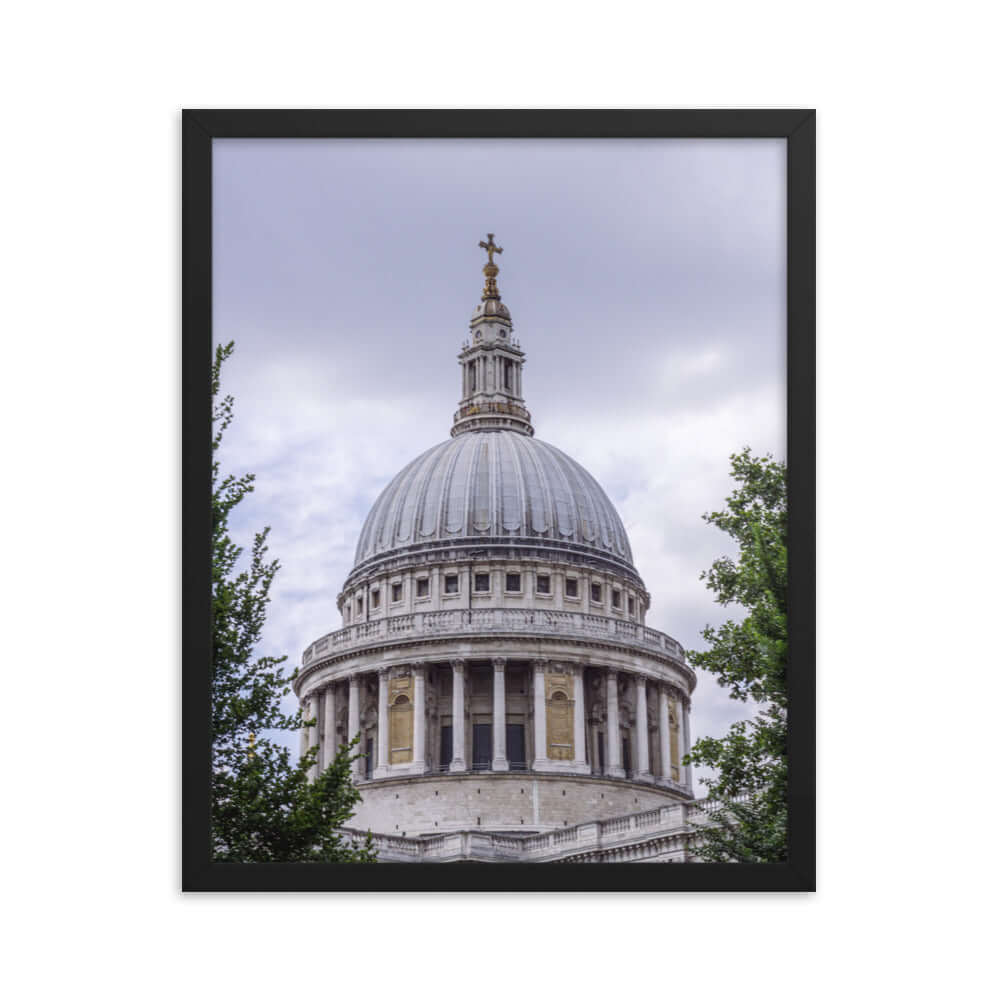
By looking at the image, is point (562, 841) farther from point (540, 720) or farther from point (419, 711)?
point (419, 711)

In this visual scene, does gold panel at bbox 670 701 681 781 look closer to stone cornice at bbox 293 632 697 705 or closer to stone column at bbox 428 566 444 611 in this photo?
stone cornice at bbox 293 632 697 705

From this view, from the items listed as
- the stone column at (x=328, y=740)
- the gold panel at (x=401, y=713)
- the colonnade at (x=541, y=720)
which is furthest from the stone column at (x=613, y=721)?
the stone column at (x=328, y=740)

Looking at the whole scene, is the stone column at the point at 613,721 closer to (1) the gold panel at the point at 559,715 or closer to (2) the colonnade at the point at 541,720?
(2) the colonnade at the point at 541,720

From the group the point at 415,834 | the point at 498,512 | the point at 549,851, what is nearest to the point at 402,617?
the point at 498,512

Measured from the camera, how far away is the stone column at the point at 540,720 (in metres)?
30.3

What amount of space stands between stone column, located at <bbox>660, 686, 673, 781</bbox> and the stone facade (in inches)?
1.8

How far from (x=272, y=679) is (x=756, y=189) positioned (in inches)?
221

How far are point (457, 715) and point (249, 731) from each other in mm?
20070

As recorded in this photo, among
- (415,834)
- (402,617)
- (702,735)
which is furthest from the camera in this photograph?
(402,617)

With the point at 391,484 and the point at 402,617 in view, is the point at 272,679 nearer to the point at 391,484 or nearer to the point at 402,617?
the point at 391,484

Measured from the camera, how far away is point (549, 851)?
18.3 m

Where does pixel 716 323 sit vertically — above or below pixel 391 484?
above

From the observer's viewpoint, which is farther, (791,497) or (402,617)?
(402,617)
